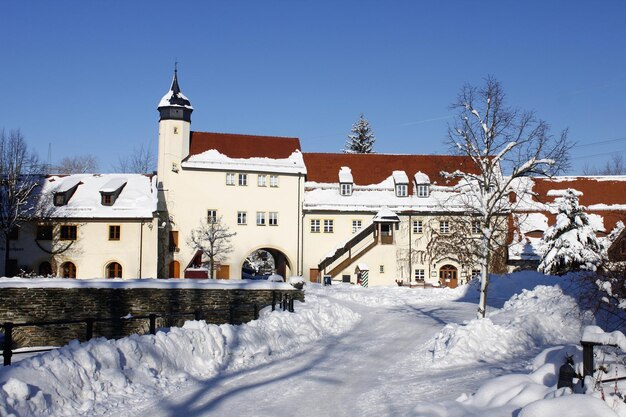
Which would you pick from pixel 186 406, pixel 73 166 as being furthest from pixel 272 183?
pixel 73 166

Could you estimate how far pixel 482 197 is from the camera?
69.6 ft

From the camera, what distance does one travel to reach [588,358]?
27.9 ft

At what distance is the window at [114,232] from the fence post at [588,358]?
3809 centimetres

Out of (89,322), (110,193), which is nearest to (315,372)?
(89,322)

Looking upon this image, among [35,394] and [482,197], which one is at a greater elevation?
[482,197]

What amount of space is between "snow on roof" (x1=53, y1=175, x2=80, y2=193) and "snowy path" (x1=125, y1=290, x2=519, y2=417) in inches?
1235

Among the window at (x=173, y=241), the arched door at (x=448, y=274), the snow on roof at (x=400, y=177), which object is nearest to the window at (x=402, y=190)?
the snow on roof at (x=400, y=177)

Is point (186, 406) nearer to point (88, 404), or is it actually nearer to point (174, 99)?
point (88, 404)

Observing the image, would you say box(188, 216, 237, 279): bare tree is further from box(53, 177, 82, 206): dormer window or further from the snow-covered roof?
the snow-covered roof

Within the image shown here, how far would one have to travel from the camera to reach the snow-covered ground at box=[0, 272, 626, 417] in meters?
8.76

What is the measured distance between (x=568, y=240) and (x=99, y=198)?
1196 inches

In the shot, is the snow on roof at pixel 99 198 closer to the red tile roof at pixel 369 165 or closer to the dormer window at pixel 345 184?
the red tile roof at pixel 369 165

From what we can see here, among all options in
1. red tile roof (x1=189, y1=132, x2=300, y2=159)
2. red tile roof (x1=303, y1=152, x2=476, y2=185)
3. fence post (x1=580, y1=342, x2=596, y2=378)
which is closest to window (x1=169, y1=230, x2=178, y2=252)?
red tile roof (x1=189, y1=132, x2=300, y2=159)

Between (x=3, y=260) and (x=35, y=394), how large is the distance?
3794 centimetres
